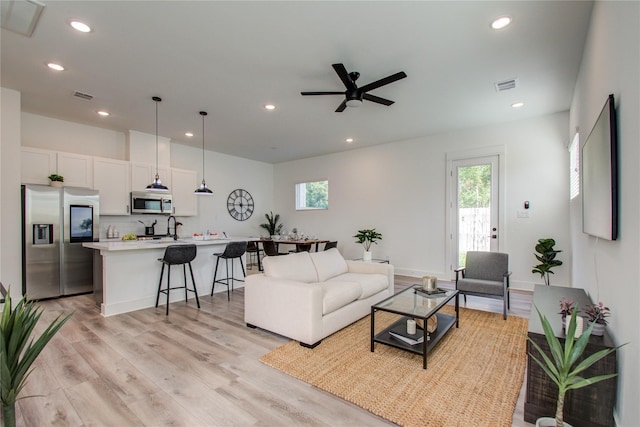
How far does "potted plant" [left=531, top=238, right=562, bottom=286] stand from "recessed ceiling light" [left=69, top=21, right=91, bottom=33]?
6.30 meters

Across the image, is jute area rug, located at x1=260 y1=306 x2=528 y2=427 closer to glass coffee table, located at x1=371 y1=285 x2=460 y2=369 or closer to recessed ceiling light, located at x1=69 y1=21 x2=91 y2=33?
glass coffee table, located at x1=371 y1=285 x2=460 y2=369

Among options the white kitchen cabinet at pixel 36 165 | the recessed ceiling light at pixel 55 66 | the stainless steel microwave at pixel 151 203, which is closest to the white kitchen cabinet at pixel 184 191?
the stainless steel microwave at pixel 151 203

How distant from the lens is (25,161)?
4.46 meters

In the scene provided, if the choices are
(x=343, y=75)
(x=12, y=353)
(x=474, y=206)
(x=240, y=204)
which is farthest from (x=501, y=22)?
(x=240, y=204)

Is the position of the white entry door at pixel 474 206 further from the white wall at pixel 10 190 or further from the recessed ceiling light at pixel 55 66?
the white wall at pixel 10 190

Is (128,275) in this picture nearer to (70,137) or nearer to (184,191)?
(184,191)

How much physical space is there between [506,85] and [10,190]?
668 cm

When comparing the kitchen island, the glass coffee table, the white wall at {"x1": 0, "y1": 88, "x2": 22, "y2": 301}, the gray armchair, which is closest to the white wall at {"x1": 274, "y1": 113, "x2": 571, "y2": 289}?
the gray armchair

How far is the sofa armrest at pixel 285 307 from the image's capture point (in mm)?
2795

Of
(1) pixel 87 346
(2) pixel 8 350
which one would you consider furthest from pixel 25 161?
(2) pixel 8 350

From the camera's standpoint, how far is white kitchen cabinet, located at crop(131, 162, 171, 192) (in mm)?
5625

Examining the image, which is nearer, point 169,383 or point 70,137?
point 169,383

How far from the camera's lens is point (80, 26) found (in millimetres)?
2615

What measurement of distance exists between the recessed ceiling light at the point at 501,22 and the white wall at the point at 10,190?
18.9 feet
